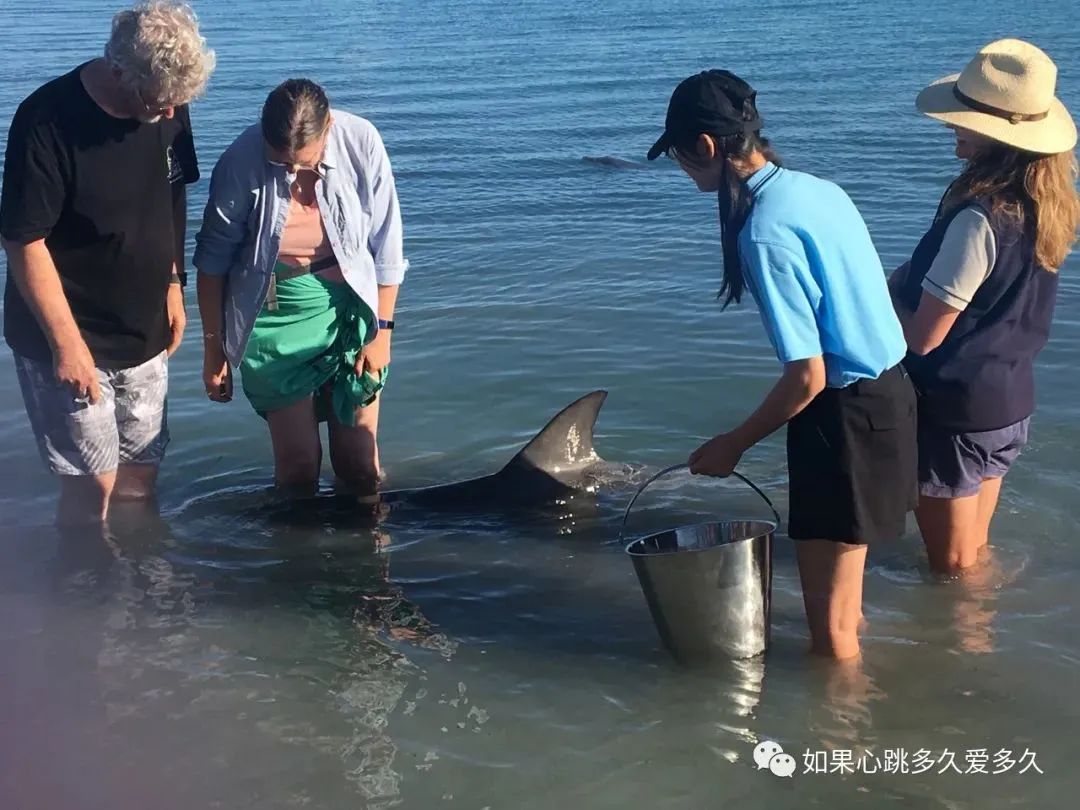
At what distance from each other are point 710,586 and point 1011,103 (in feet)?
6.60

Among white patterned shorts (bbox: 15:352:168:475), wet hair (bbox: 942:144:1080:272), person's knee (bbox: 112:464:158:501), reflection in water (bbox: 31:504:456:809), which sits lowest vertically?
reflection in water (bbox: 31:504:456:809)

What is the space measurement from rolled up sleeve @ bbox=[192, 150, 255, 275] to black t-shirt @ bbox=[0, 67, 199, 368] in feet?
0.49

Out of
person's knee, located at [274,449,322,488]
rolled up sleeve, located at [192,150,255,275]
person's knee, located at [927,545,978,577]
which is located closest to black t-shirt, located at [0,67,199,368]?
rolled up sleeve, located at [192,150,255,275]

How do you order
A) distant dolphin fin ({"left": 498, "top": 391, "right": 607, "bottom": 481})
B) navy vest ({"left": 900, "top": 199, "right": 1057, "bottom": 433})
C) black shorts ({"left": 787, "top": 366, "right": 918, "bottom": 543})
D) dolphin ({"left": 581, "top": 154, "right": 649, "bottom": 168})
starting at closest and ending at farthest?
black shorts ({"left": 787, "top": 366, "right": 918, "bottom": 543})
navy vest ({"left": 900, "top": 199, "right": 1057, "bottom": 433})
distant dolphin fin ({"left": 498, "top": 391, "right": 607, "bottom": 481})
dolphin ({"left": 581, "top": 154, "right": 649, "bottom": 168})

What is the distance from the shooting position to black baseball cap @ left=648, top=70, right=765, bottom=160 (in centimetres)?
375

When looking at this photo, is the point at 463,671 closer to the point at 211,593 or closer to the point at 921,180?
the point at 211,593

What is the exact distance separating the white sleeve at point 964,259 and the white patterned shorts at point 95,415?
3.36 meters

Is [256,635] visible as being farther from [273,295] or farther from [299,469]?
[273,295]

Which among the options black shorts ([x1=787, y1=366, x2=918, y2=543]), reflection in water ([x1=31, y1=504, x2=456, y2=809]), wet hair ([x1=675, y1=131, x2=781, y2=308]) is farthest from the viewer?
reflection in water ([x1=31, y1=504, x2=456, y2=809])

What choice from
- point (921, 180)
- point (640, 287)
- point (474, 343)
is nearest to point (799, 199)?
point (474, 343)

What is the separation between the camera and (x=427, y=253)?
11.5 m

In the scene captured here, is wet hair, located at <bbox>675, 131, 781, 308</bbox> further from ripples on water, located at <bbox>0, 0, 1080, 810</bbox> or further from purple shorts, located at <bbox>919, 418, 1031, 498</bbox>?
ripples on water, located at <bbox>0, 0, 1080, 810</bbox>

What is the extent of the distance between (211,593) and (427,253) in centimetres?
624

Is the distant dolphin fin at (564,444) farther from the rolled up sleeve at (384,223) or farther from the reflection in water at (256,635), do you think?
the rolled up sleeve at (384,223)
